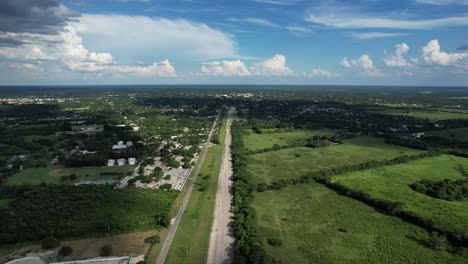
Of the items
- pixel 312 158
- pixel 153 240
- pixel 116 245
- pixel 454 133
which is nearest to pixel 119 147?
pixel 312 158

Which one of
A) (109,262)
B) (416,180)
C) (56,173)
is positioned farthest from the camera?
(56,173)

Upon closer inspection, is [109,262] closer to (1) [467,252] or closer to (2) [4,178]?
(1) [467,252]

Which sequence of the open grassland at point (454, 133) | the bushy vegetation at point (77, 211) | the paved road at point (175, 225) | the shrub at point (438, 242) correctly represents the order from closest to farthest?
the paved road at point (175, 225) < the shrub at point (438, 242) < the bushy vegetation at point (77, 211) < the open grassland at point (454, 133)

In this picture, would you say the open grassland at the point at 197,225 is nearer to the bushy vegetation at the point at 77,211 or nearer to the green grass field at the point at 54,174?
the bushy vegetation at the point at 77,211

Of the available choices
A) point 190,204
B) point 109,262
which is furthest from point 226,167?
point 109,262

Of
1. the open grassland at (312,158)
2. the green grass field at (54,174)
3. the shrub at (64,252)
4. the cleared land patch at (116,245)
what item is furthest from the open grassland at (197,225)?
the green grass field at (54,174)

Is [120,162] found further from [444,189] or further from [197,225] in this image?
[444,189]

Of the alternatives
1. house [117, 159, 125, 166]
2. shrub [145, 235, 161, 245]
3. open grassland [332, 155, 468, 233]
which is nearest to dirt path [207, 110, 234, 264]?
shrub [145, 235, 161, 245]
